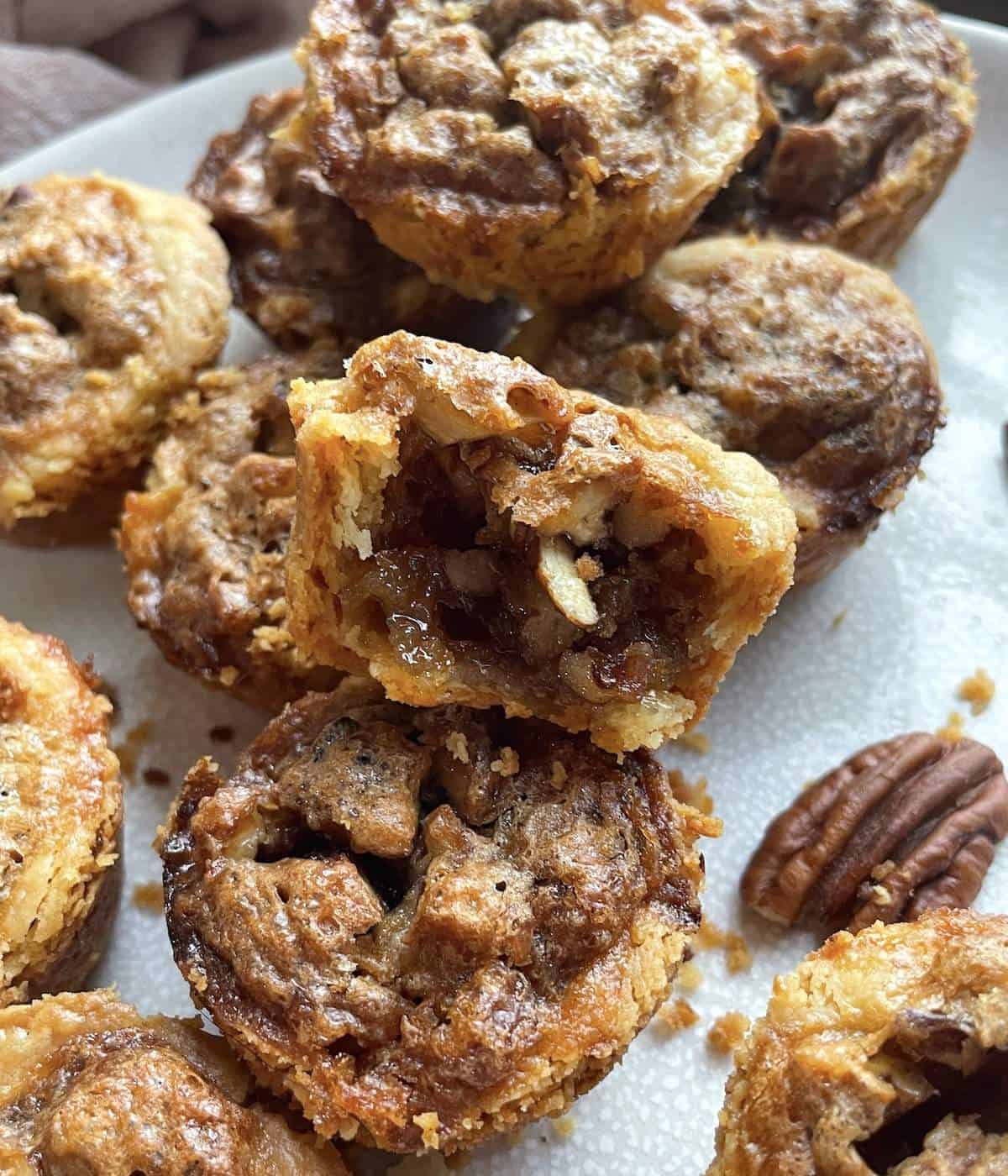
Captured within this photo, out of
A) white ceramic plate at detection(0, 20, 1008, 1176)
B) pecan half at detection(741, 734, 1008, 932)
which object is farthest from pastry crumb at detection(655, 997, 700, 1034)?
pecan half at detection(741, 734, 1008, 932)


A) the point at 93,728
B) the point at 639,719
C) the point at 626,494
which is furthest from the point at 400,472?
the point at 93,728

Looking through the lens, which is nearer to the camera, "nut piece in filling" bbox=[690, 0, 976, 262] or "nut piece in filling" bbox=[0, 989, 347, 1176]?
"nut piece in filling" bbox=[0, 989, 347, 1176]

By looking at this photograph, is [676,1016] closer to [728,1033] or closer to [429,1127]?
[728,1033]

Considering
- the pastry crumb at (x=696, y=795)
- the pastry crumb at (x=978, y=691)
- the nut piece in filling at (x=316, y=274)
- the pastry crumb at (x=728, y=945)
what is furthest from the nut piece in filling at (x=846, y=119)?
the pastry crumb at (x=728, y=945)

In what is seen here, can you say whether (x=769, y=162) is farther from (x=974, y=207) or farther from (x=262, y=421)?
(x=262, y=421)

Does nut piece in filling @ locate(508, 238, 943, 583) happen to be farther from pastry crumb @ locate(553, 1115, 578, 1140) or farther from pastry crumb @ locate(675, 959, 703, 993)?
pastry crumb @ locate(553, 1115, 578, 1140)

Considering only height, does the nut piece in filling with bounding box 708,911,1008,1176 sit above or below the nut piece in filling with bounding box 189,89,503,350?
Result: above
